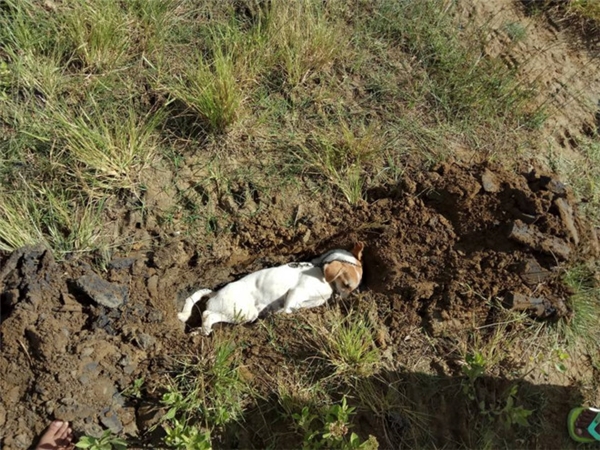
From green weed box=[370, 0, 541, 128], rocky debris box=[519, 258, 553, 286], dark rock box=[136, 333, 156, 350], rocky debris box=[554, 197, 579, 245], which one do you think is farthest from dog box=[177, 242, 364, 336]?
green weed box=[370, 0, 541, 128]

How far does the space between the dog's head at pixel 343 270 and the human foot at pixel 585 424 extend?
150 centimetres

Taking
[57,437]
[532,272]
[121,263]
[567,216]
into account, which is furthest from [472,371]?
[57,437]

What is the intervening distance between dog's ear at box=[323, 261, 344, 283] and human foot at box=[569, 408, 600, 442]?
1.61m

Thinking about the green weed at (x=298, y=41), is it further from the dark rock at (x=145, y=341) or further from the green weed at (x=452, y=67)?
the dark rock at (x=145, y=341)

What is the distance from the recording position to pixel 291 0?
428 cm

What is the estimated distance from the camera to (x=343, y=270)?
138 inches

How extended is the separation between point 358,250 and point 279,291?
0.59m

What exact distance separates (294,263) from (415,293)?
806mm

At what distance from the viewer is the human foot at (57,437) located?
2.79 metres

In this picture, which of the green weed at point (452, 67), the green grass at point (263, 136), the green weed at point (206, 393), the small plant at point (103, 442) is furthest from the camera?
the green weed at point (452, 67)

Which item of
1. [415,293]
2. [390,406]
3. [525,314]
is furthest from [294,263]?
[525,314]

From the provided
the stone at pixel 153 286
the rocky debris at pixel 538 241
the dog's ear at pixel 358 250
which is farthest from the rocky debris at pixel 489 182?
the stone at pixel 153 286

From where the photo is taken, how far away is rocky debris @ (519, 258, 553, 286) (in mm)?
3477

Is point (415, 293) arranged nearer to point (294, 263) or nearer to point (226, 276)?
point (294, 263)
